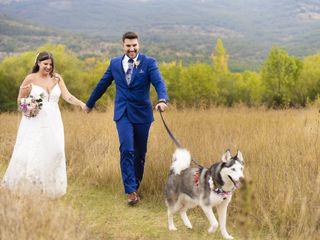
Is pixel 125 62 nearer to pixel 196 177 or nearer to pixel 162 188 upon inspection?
pixel 162 188

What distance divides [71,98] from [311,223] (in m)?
3.61

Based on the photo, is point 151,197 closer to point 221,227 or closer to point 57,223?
point 221,227

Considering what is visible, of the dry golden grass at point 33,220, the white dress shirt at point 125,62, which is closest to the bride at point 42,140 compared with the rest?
the white dress shirt at point 125,62

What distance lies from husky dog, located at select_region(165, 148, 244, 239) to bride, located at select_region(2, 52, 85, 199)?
1706mm

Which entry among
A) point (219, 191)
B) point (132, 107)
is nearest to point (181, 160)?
point (219, 191)

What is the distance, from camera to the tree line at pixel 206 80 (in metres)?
36.3

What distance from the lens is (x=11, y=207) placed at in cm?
387

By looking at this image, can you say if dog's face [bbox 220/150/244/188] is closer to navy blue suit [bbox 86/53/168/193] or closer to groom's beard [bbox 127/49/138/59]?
navy blue suit [bbox 86/53/168/193]

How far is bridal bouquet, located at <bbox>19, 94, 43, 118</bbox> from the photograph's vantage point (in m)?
6.29

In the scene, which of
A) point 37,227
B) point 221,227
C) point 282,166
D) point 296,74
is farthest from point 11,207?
point 296,74

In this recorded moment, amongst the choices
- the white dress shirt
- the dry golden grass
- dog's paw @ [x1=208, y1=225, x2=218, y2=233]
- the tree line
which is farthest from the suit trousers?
the tree line

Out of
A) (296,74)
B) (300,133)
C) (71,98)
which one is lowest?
(296,74)

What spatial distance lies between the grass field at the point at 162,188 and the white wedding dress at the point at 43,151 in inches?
12.1

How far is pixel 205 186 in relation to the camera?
4867 millimetres
